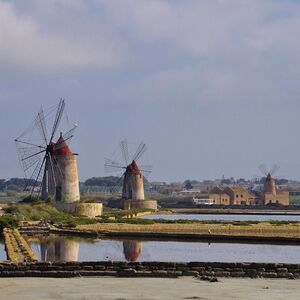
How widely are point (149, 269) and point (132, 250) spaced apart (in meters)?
13.7

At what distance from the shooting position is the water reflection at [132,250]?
32.1 m

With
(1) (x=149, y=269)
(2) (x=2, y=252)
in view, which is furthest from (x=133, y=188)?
(1) (x=149, y=269)

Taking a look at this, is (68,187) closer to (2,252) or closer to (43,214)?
(43,214)

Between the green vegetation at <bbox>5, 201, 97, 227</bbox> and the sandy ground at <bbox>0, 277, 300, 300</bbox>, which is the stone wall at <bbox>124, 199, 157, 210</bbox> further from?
the sandy ground at <bbox>0, 277, 300, 300</bbox>

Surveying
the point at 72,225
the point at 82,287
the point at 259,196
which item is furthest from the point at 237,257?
the point at 259,196

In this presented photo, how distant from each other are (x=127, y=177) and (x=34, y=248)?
54308mm

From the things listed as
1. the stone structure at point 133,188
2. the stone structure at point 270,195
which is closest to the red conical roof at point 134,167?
the stone structure at point 133,188

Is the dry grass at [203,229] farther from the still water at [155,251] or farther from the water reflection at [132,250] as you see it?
the water reflection at [132,250]

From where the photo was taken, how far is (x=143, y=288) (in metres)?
18.7

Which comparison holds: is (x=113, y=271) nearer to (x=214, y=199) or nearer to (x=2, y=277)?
(x=2, y=277)

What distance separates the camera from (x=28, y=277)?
20984 millimetres

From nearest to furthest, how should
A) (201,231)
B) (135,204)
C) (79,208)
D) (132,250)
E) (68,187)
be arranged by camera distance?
(132,250) → (201,231) → (79,208) → (68,187) → (135,204)

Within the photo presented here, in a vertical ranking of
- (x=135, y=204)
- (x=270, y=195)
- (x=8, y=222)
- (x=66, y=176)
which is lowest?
(x=8, y=222)

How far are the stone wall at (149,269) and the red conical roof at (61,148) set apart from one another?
43250 mm
